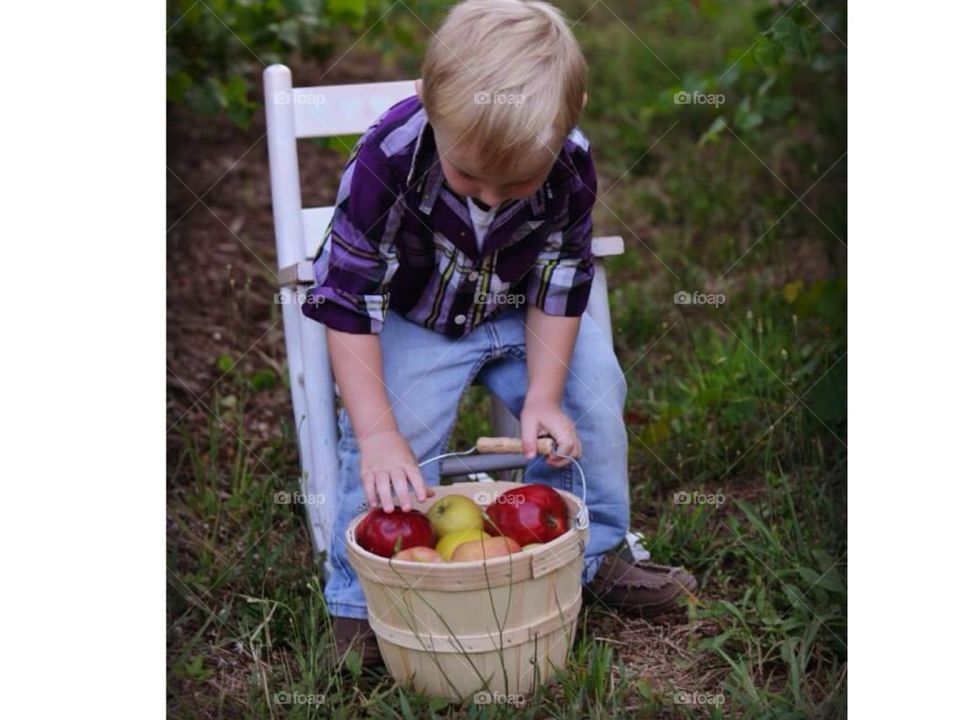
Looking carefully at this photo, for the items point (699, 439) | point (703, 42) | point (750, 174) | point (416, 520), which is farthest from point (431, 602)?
point (703, 42)

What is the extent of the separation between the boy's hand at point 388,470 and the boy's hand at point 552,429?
121 millimetres

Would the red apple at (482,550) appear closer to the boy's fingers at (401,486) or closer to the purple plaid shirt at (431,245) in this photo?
the boy's fingers at (401,486)

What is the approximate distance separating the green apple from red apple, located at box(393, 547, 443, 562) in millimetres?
62

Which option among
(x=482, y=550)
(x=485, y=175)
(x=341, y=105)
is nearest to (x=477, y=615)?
(x=482, y=550)

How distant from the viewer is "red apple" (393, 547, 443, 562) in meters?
1.11

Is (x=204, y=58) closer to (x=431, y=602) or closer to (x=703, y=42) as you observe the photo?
(x=431, y=602)

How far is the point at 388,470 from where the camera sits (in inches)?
46.3

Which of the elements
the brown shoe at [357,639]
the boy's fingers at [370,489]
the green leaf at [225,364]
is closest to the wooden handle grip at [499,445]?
the boy's fingers at [370,489]

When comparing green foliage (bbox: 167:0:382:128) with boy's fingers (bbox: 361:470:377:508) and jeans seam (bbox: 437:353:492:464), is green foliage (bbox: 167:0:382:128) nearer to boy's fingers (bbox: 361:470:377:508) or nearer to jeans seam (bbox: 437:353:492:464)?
jeans seam (bbox: 437:353:492:464)

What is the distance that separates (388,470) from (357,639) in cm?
18

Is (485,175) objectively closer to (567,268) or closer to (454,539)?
(567,268)

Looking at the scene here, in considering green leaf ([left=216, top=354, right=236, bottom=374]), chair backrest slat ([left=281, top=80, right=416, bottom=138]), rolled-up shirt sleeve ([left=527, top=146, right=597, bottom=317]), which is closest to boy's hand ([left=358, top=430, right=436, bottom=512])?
rolled-up shirt sleeve ([left=527, top=146, right=597, bottom=317])

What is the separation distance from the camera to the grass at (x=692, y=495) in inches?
44.9

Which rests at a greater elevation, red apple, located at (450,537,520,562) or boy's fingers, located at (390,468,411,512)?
boy's fingers, located at (390,468,411,512)
